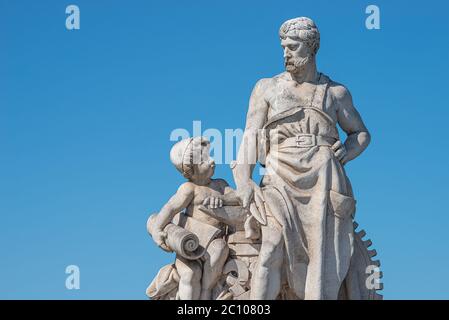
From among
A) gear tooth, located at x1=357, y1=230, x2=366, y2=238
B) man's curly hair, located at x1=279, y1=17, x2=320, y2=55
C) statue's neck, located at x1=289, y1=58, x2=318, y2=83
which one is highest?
man's curly hair, located at x1=279, y1=17, x2=320, y2=55

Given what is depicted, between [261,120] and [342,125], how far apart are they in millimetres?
1011

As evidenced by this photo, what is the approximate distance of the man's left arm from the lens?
44.8 ft

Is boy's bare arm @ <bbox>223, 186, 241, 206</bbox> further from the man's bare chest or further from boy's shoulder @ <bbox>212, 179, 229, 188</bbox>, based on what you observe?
the man's bare chest

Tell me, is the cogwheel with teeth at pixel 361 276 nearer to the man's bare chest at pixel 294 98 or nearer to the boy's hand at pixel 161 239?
the man's bare chest at pixel 294 98

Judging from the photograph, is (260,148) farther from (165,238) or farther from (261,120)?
(165,238)

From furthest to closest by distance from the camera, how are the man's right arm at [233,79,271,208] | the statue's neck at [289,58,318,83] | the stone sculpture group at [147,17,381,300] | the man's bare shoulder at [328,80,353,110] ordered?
1. the man's bare shoulder at [328,80,353,110]
2. the statue's neck at [289,58,318,83]
3. the man's right arm at [233,79,271,208]
4. the stone sculpture group at [147,17,381,300]

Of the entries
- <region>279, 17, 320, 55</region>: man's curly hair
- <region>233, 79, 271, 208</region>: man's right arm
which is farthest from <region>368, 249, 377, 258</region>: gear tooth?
<region>279, 17, 320, 55</region>: man's curly hair

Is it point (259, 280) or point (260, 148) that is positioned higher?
point (260, 148)

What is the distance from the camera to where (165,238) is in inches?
536

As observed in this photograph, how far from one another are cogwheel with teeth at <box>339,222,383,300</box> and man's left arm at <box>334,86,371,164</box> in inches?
36.1

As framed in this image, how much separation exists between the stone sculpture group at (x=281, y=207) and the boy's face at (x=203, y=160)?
1 centimetres
